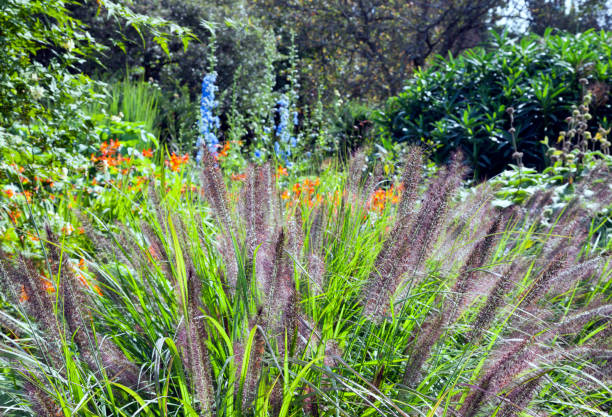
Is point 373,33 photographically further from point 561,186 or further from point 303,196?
point 303,196

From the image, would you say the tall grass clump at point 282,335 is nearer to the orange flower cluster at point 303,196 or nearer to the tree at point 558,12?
the orange flower cluster at point 303,196

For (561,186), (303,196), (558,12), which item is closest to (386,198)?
(303,196)

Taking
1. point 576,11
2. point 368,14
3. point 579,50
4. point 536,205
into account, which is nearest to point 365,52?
point 368,14

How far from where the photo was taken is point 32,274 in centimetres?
111

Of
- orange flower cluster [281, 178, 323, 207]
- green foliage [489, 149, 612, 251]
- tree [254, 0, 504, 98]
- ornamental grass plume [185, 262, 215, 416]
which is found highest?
tree [254, 0, 504, 98]

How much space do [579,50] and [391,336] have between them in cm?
504

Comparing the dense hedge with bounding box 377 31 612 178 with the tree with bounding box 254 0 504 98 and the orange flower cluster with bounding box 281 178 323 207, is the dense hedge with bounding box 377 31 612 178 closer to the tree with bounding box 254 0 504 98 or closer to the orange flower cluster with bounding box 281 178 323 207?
the orange flower cluster with bounding box 281 178 323 207

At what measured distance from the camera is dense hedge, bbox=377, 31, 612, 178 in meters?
4.95

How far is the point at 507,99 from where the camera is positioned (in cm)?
524

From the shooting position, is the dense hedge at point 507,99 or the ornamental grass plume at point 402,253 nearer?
the ornamental grass plume at point 402,253

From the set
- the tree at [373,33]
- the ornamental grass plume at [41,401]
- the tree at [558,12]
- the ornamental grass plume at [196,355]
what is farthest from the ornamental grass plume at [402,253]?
the tree at [558,12]

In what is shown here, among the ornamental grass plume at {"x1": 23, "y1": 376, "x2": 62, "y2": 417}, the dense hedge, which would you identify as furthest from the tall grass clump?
the dense hedge

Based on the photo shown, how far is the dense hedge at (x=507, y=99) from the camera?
4949mm

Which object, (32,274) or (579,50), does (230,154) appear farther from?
(32,274)
